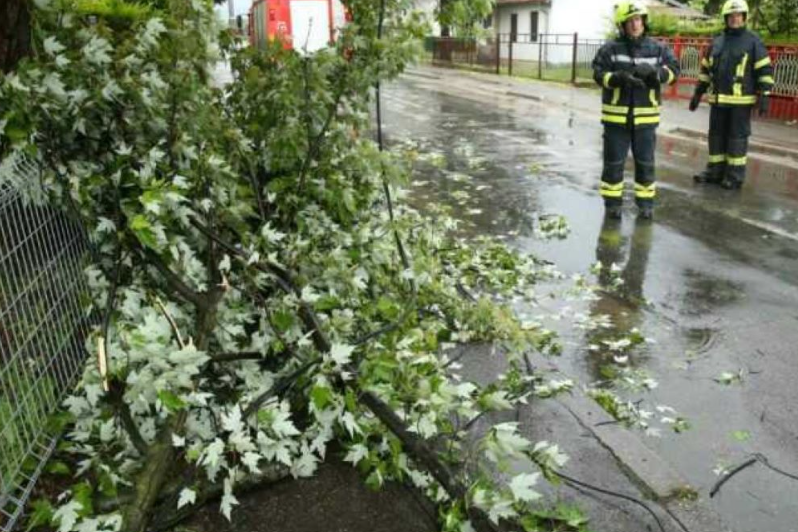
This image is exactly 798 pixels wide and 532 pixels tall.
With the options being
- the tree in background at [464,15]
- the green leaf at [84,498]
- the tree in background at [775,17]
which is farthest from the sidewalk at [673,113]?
the green leaf at [84,498]

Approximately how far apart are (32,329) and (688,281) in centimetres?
468

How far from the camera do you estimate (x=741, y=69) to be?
8.56 m

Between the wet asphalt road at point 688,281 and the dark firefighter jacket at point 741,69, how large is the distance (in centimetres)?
109

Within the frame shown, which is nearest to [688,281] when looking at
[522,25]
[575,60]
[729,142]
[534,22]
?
[729,142]

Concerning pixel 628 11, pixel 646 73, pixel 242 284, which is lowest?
pixel 242 284

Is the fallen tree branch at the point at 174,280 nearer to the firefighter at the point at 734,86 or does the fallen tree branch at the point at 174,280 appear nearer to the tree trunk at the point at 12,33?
the tree trunk at the point at 12,33

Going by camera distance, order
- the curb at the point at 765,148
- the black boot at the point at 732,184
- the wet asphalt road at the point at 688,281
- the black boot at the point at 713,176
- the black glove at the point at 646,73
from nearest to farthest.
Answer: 1. the wet asphalt road at the point at 688,281
2. the black glove at the point at 646,73
3. the black boot at the point at 732,184
4. the black boot at the point at 713,176
5. the curb at the point at 765,148

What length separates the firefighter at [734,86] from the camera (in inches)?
334

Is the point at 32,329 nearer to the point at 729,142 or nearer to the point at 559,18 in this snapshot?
the point at 729,142

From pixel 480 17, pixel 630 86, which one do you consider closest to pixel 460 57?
pixel 630 86

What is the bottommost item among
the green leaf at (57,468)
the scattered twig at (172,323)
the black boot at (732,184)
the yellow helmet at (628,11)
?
the green leaf at (57,468)

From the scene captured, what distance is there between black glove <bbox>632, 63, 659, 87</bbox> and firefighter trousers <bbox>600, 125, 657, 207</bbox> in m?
0.47

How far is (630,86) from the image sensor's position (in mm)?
7062

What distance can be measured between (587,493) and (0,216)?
257 cm
